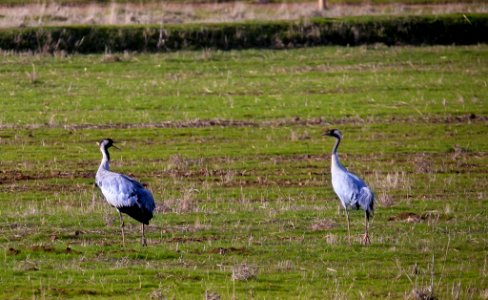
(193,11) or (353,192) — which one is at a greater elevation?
(353,192)

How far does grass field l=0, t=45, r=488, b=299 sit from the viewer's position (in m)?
14.7

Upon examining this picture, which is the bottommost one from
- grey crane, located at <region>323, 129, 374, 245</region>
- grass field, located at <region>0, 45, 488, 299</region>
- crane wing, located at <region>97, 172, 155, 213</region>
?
grass field, located at <region>0, 45, 488, 299</region>

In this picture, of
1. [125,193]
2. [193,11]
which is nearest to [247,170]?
[125,193]

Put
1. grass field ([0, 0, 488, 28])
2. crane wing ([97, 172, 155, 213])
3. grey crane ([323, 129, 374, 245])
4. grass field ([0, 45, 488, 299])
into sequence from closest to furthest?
grass field ([0, 45, 488, 299]) → crane wing ([97, 172, 155, 213]) → grey crane ([323, 129, 374, 245]) → grass field ([0, 0, 488, 28])

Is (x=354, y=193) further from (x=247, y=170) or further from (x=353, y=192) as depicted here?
(x=247, y=170)

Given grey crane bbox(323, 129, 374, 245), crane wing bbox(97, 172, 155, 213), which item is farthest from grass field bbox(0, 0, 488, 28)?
grey crane bbox(323, 129, 374, 245)

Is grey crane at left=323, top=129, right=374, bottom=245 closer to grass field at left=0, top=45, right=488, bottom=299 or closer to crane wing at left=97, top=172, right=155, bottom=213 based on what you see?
grass field at left=0, top=45, right=488, bottom=299

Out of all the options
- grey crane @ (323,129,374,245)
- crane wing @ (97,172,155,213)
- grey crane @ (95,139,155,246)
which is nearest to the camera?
grey crane @ (95,139,155,246)

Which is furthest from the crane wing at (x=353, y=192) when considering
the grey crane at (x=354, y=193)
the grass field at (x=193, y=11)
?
the grass field at (x=193, y=11)

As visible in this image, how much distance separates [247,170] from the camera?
24.3 m

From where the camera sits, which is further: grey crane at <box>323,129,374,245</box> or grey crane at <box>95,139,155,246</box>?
grey crane at <box>323,129,374,245</box>

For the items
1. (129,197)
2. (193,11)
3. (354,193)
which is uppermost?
(129,197)

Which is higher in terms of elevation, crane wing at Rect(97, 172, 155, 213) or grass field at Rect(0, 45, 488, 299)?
crane wing at Rect(97, 172, 155, 213)

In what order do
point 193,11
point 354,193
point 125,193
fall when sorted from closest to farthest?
point 125,193, point 354,193, point 193,11
